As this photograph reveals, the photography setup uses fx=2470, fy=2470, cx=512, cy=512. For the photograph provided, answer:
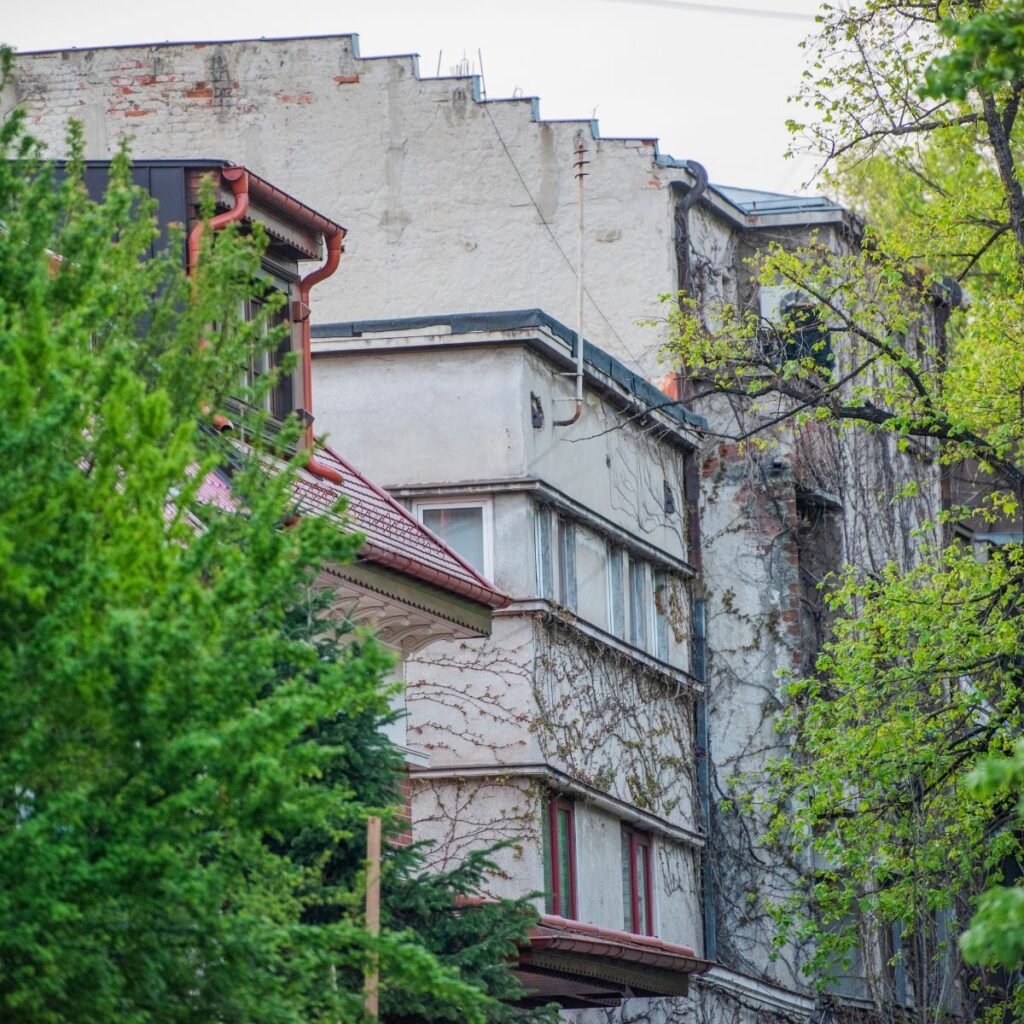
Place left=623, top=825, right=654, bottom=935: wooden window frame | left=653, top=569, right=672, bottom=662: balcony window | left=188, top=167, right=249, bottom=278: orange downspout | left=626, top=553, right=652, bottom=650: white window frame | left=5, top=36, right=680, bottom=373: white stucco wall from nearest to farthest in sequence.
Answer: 1. left=188, top=167, right=249, bottom=278: orange downspout
2. left=623, top=825, right=654, bottom=935: wooden window frame
3. left=626, top=553, right=652, bottom=650: white window frame
4. left=653, top=569, right=672, bottom=662: balcony window
5. left=5, top=36, right=680, bottom=373: white stucco wall

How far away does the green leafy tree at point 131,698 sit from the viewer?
9.30 m

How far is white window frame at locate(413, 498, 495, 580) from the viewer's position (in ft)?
78.0

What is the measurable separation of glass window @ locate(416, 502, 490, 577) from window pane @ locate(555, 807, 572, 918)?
260 cm

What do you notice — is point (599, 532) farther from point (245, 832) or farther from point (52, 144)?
point (245, 832)

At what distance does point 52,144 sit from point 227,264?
18395mm

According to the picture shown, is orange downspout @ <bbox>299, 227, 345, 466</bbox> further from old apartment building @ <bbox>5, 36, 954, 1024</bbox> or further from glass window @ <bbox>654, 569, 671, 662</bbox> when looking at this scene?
glass window @ <bbox>654, 569, 671, 662</bbox>

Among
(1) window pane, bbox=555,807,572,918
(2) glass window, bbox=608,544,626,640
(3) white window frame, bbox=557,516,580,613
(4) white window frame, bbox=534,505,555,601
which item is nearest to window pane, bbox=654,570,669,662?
(2) glass window, bbox=608,544,626,640

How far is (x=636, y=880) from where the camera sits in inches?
1011

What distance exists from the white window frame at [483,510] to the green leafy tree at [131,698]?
1264cm

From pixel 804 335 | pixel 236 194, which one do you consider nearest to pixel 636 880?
pixel 804 335

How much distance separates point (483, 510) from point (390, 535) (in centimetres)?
517

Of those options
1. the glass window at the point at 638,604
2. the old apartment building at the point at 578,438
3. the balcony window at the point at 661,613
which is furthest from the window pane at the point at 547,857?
the balcony window at the point at 661,613

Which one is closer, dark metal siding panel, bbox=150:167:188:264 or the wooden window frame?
dark metal siding panel, bbox=150:167:188:264

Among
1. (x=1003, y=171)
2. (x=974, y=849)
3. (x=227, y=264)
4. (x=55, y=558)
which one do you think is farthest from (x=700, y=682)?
(x=55, y=558)
